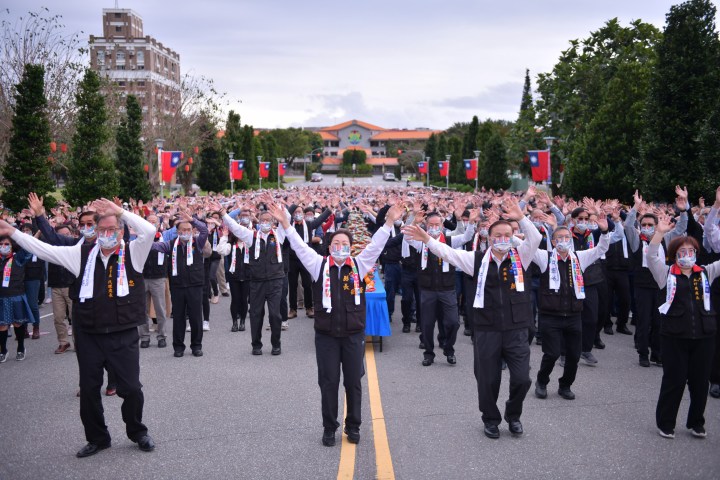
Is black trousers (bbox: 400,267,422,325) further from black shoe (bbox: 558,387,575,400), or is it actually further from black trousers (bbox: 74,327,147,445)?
black trousers (bbox: 74,327,147,445)

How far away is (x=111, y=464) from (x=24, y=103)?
17089mm

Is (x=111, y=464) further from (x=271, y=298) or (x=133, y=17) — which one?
(x=133, y=17)

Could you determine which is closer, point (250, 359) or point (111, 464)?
point (111, 464)

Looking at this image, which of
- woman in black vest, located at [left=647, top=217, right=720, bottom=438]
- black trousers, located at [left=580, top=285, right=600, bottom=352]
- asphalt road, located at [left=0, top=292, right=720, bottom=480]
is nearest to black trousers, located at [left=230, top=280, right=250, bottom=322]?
asphalt road, located at [left=0, top=292, right=720, bottom=480]

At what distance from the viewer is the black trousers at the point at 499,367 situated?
20.5ft

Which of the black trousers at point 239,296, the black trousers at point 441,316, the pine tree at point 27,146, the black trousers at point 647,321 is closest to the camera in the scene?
the black trousers at point 647,321

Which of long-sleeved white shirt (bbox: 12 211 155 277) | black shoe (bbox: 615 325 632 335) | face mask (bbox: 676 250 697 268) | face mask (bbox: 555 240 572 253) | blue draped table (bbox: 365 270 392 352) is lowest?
black shoe (bbox: 615 325 632 335)

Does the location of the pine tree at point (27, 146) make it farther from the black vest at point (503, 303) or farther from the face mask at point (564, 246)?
the black vest at point (503, 303)

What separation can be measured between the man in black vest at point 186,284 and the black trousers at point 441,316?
341cm

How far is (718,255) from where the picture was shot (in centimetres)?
841

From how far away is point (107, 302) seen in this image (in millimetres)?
5867

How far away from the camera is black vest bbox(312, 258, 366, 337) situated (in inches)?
245

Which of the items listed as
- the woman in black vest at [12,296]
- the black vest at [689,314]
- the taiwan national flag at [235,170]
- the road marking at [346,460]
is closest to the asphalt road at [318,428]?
the road marking at [346,460]

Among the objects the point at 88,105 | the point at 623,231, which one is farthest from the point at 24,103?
the point at 623,231
